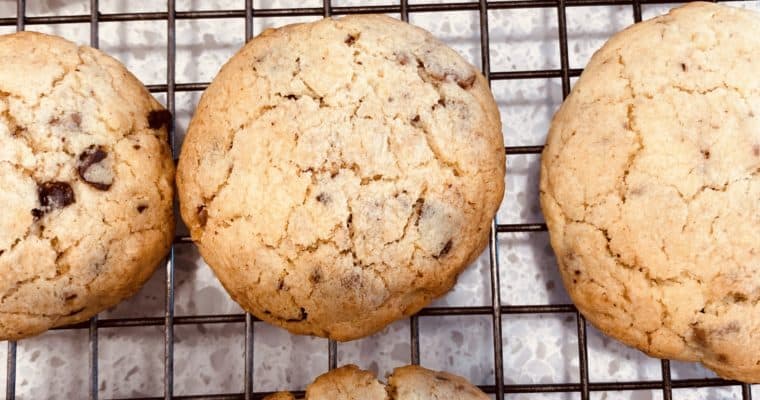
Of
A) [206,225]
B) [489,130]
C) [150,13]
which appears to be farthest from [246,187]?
[150,13]

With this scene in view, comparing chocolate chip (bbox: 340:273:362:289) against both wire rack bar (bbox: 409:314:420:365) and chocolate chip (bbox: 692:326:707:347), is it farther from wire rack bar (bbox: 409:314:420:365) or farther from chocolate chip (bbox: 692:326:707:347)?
chocolate chip (bbox: 692:326:707:347)

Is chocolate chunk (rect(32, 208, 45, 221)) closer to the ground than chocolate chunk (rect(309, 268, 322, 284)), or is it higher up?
higher up

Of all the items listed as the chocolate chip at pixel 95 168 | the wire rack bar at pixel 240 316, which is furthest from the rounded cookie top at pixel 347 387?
the chocolate chip at pixel 95 168

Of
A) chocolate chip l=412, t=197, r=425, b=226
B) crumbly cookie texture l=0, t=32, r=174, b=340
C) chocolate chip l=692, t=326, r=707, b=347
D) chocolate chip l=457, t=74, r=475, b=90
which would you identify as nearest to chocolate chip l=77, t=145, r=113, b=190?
crumbly cookie texture l=0, t=32, r=174, b=340

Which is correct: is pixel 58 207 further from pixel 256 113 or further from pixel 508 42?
pixel 508 42

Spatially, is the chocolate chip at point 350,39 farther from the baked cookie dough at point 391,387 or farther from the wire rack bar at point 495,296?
the baked cookie dough at point 391,387

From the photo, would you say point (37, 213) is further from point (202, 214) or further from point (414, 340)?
point (414, 340)
